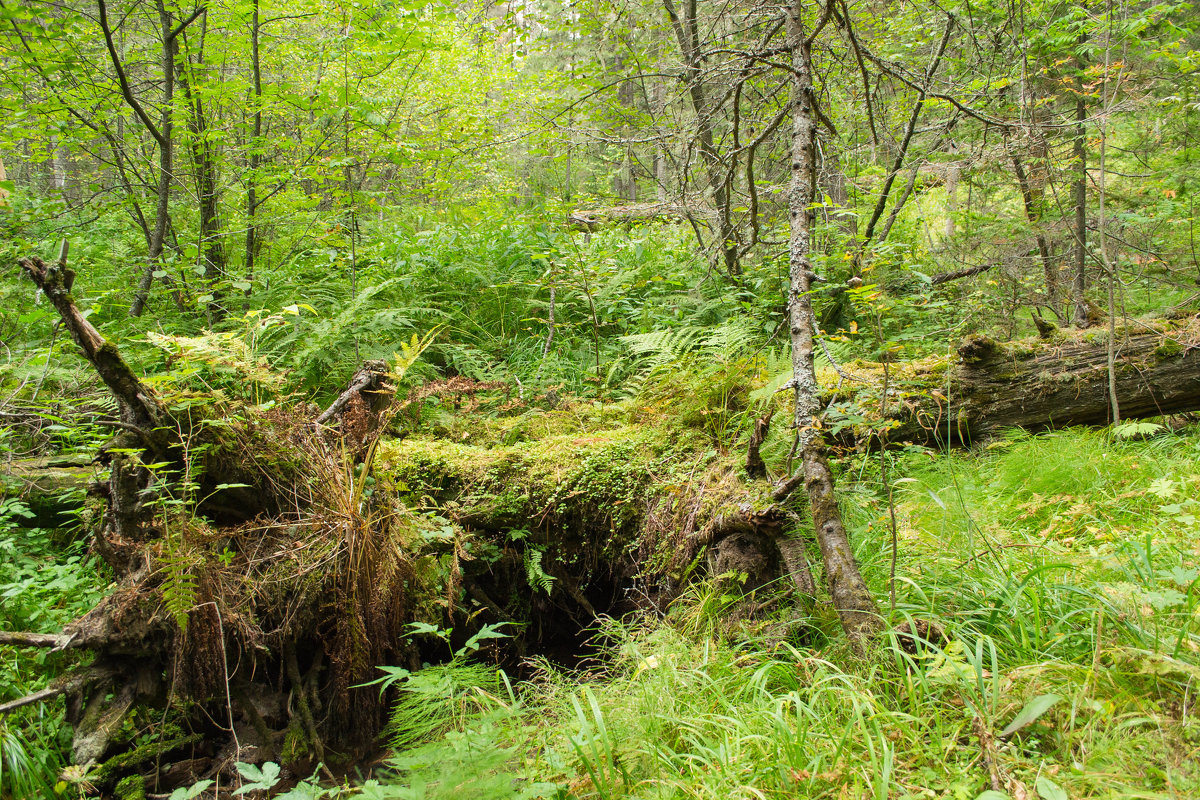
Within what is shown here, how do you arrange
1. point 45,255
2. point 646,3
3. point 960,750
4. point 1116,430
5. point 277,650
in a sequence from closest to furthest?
point 960,750 < point 277,650 < point 1116,430 < point 45,255 < point 646,3

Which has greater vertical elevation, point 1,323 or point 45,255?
point 45,255

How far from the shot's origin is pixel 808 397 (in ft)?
7.98

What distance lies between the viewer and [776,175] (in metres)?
6.19

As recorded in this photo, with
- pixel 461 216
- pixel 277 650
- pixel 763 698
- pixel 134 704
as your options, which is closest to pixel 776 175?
pixel 461 216

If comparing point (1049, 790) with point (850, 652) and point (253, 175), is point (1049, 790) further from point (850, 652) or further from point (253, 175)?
point (253, 175)

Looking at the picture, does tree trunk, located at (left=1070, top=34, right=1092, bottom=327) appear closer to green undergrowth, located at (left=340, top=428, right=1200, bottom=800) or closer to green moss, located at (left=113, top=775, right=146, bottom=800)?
green undergrowth, located at (left=340, top=428, right=1200, bottom=800)

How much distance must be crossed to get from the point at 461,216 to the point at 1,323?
13.9 feet

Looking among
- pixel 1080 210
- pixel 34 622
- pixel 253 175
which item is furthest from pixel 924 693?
pixel 1080 210

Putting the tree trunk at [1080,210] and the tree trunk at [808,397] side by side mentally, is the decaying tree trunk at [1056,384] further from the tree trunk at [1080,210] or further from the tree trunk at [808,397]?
the tree trunk at [1080,210]

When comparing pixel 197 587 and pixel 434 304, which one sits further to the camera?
pixel 434 304

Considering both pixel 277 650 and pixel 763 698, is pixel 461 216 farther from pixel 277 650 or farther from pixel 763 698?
pixel 763 698

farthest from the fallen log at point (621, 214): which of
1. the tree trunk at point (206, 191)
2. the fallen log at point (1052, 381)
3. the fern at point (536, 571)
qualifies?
the tree trunk at point (206, 191)

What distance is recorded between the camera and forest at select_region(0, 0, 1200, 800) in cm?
183

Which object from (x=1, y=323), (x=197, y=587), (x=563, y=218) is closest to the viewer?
(x=197, y=587)
